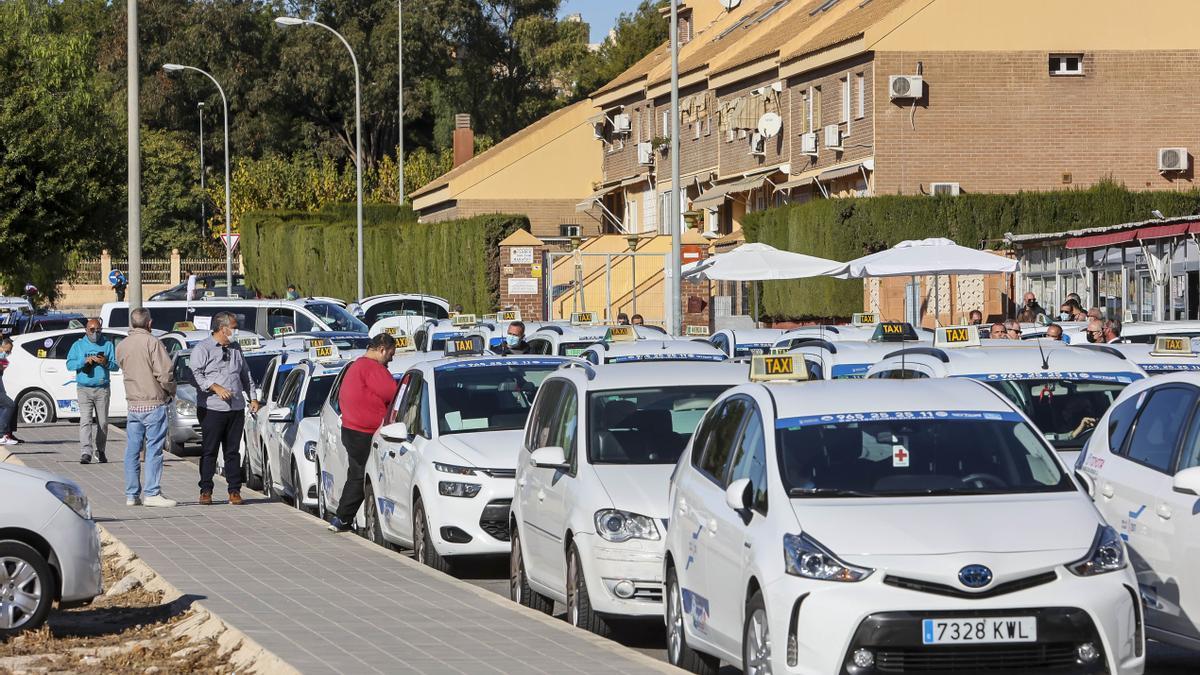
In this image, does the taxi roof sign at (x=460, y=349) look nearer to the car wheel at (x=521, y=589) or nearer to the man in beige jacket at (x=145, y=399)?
the man in beige jacket at (x=145, y=399)

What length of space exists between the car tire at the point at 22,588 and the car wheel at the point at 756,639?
4.66m

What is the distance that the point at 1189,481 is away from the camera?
8586 millimetres

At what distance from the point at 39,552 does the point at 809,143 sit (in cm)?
3822

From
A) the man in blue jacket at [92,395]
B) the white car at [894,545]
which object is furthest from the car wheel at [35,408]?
the white car at [894,545]

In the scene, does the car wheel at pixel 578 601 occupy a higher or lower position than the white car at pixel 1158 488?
lower

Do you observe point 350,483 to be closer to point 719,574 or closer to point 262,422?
point 262,422

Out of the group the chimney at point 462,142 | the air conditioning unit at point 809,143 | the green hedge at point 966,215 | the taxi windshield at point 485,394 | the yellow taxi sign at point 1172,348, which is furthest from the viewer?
the chimney at point 462,142

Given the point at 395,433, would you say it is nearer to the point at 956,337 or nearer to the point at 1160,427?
the point at 956,337

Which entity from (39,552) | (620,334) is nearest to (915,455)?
(39,552)

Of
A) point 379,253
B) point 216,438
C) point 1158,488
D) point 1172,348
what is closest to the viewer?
point 1158,488

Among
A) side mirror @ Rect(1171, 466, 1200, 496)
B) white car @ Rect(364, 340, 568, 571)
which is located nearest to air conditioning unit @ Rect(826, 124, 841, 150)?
white car @ Rect(364, 340, 568, 571)

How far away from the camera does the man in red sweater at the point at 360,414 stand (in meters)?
16.6

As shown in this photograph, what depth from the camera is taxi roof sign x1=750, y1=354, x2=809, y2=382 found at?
32.6 feet

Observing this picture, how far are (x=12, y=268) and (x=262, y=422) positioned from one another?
24.8 m
